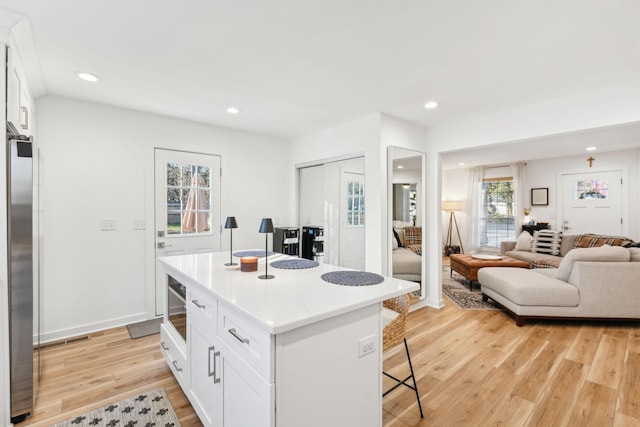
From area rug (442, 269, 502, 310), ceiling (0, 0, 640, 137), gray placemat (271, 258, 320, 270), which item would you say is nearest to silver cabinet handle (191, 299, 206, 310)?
gray placemat (271, 258, 320, 270)

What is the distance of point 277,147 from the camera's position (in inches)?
180

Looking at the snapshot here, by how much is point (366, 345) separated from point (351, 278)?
1.34 ft

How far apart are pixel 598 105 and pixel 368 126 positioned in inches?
81.8

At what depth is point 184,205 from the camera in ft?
12.1

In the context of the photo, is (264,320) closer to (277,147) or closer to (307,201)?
(307,201)

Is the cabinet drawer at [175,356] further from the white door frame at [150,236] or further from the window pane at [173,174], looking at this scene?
the window pane at [173,174]

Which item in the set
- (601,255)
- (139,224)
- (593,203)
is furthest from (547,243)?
(139,224)

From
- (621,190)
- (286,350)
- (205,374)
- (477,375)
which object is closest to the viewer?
(286,350)

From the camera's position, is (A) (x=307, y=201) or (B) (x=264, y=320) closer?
(B) (x=264, y=320)

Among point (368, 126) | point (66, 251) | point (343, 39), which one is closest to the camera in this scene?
point (343, 39)

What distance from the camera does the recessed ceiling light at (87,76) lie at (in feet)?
7.91

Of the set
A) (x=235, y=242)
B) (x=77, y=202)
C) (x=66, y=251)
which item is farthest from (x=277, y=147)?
(x=66, y=251)

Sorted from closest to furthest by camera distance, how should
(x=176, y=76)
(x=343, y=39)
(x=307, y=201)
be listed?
(x=343, y=39) → (x=176, y=76) → (x=307, y=201)

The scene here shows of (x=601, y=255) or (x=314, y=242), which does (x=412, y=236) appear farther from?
(x=601, y=255)
